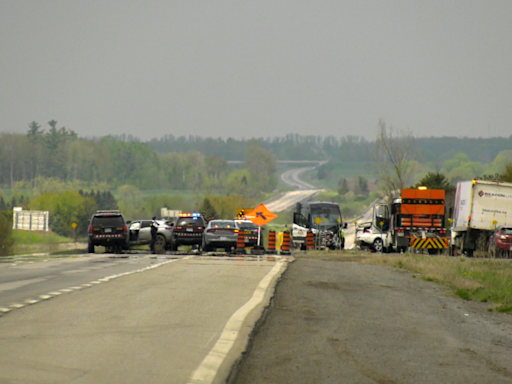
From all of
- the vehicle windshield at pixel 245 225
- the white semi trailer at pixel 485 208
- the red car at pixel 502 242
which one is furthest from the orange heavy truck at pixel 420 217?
the vehicle windshield at pixel 245 225

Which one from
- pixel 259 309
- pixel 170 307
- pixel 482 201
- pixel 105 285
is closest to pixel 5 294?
pixel 105 285

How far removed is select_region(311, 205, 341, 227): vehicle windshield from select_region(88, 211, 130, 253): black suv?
2053 centimetres

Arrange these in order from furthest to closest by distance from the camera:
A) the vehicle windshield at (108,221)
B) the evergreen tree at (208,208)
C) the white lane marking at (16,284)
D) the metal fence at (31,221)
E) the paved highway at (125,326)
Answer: the evergreen tree at (208,208) → the metal fence at (31,221) → the vehicle windshield at (108,221) → the white lane marking at (16,284) → the paved highway at (125,326)

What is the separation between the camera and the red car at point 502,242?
1404 inches

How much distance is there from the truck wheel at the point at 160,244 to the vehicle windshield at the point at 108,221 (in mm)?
3167

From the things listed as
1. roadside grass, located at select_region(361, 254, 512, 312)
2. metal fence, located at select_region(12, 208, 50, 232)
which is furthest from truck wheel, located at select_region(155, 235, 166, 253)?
metal fence, located at select_region(12, 208, 50, 232)

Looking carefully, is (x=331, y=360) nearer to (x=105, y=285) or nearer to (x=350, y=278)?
(x=105, y=285)

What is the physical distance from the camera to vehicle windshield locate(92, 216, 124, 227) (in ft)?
126

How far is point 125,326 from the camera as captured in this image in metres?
10.4

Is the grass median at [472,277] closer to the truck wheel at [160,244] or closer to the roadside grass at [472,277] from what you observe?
the roadside grass at [472,277]

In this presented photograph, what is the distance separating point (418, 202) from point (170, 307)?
104 ft

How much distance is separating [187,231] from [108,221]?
153 inches

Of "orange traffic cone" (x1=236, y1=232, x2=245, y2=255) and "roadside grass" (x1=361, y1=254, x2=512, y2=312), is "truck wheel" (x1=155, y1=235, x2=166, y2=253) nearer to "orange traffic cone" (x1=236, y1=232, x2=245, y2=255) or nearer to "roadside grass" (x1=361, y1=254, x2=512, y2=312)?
"orange traffic cone" (x1=236, y1=232, x2=245, y2=255)

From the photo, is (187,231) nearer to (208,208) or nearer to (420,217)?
(420,217)
